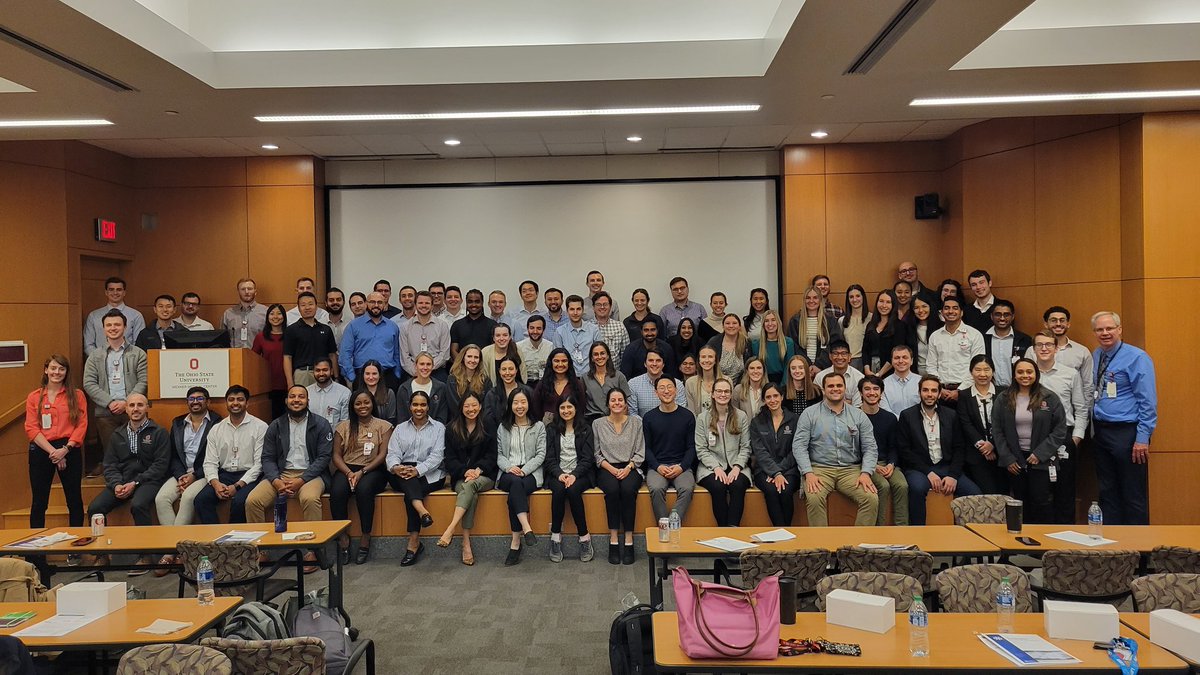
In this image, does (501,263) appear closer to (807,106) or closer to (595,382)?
(595,382)

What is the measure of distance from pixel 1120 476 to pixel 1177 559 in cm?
324

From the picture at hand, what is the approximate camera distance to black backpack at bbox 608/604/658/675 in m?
3.23

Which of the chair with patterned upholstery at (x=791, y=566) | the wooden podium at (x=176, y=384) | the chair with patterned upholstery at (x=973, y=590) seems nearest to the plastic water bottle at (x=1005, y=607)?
the chair with patterned upholstery at (x=973, y=590)

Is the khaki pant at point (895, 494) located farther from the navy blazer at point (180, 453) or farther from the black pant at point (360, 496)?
the navy blazer at point (180, 453)

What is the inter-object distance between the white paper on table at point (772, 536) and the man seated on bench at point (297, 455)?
12.6ft

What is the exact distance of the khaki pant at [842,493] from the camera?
611cm

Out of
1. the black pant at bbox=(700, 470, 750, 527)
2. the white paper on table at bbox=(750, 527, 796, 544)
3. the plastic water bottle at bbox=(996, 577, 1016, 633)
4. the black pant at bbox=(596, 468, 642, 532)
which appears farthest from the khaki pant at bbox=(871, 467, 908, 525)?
the plastic water bottle at bbox=(996, 577, 1016, 633)

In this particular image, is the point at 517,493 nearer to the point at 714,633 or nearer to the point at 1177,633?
the point at 714,633

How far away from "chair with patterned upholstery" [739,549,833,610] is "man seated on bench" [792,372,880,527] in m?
2.54

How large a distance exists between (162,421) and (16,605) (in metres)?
3.74

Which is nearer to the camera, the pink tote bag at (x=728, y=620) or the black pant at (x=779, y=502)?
the pink tote bag at (x=728, y=620)

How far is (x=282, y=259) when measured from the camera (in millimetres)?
9289

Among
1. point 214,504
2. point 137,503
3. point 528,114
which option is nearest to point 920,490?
point 528,114

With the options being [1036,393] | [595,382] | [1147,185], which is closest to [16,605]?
[595,382]
